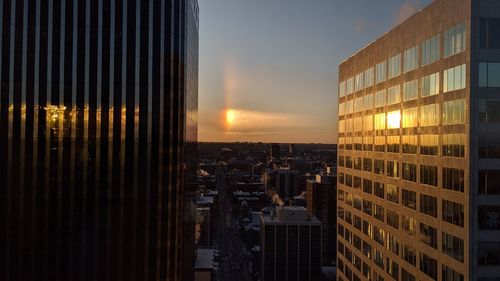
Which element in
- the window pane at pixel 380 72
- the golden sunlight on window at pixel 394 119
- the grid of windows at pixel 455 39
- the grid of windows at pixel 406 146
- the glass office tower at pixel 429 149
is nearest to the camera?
the glass office tower at pixel 429 149

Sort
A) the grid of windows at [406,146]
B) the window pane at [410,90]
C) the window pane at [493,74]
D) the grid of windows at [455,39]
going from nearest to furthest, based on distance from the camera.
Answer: the window pane at [493,74], the grid of windows at [455,39], the grid of windows at [406,146], the window pane at [410,90]

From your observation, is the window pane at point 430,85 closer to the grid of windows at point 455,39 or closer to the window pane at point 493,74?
the grid of windows at point 455,39

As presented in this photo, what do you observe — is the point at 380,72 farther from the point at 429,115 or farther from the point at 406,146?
the point at 429,115

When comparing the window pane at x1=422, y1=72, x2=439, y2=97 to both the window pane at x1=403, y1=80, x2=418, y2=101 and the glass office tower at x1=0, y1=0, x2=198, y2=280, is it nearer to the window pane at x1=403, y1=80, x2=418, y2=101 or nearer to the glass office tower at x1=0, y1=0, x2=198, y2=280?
the window pane at x1=403, y1=80, x2=418, y2=101

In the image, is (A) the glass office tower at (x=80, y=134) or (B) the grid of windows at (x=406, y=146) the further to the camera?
(A) the glass office tower at (x=80, y=134)

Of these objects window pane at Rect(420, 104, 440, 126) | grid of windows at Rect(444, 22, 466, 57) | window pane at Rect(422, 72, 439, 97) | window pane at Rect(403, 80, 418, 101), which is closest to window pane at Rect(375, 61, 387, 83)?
window pane at Rect(403, 80, 418, 101)

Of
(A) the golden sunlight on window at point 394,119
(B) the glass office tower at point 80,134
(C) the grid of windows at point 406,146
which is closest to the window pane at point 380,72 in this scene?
(C) the grid of windows at point 406,146

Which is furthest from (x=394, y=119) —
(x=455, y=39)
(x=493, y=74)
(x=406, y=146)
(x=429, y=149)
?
(x=493, y=74)
